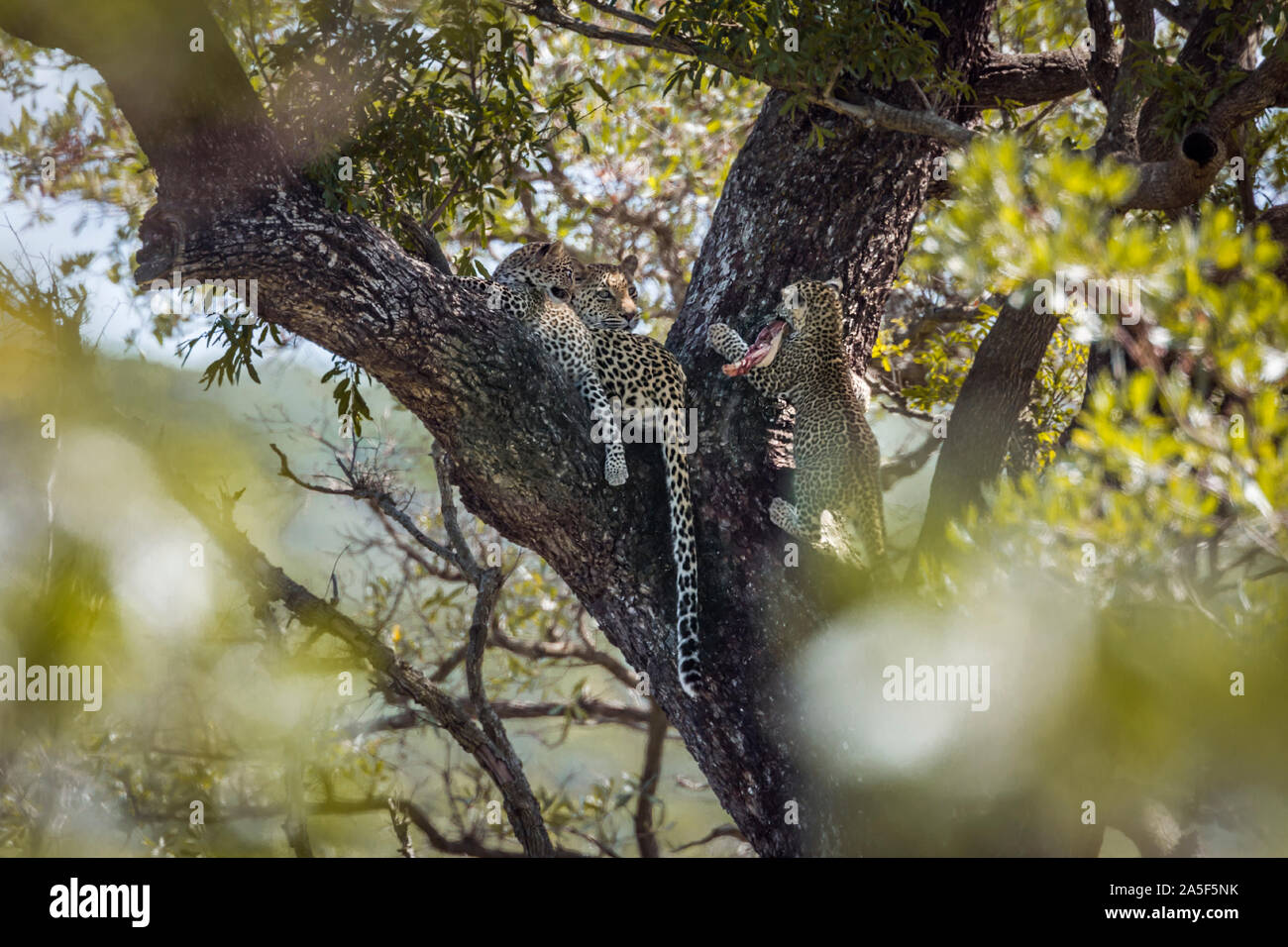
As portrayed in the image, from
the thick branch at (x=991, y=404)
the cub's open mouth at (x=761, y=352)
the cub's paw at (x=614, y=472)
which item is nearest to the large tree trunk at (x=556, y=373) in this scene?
the cub's paw at (x=614, y=472)

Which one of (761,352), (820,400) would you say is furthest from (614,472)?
(820,400)

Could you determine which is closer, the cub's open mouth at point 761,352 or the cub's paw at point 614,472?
the cub's paw at point 614,472

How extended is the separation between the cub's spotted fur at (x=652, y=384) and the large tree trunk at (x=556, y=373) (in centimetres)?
9

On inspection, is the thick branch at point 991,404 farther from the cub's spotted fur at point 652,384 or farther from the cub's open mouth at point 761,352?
A: the cub's spotted fur at point 652,384

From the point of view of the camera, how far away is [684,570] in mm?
4434

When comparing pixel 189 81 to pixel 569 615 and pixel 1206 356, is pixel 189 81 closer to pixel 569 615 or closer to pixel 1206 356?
pixel 1206 356

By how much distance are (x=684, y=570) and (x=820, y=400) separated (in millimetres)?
1330

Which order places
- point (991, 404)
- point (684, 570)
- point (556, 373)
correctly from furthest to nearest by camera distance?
point (991, 404), point (556, 373), point (684, 570)

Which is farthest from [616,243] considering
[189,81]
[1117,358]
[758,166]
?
[1117,358]

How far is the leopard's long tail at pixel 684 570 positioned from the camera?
4367 millimetres

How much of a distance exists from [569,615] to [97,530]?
4.89m

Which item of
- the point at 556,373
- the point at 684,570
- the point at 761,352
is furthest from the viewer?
the point at 761,352

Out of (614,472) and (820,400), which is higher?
(820,400)

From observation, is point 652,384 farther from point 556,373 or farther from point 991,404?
point 991,404
